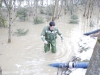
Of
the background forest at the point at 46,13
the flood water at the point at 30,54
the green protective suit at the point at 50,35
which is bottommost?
the flood water at the point at 30,54

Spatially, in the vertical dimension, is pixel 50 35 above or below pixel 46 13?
below

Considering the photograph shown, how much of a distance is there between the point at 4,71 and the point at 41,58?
54.9 inches

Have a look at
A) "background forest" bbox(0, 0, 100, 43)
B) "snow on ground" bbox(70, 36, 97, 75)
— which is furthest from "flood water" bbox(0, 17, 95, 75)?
"background forest" bbox(0, 0, 100, 43)

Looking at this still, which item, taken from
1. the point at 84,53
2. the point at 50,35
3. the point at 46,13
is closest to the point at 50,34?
the point at 50,35

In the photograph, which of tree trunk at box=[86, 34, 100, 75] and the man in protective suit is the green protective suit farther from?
tree trunk at box=[86, 34, 100, 75]

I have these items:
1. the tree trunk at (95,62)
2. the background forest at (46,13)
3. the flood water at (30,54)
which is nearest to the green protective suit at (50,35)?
the flood water at (30,54)

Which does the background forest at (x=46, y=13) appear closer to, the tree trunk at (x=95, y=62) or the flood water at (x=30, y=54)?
the flood water at (x=30, y=54)

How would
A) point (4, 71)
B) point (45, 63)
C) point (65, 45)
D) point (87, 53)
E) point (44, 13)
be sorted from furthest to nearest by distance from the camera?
point (44, 13) < point (65, 45) < point (87, 53) < point (45, 63) < point (4, 71)

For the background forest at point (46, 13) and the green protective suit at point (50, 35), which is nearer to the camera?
the green protective suit at point (50, 35)

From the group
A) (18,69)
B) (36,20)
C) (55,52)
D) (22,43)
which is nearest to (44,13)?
(36,20)

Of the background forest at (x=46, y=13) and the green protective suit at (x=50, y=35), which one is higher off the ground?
the background forest at (x=46, y=13)

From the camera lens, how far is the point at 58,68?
5234mm

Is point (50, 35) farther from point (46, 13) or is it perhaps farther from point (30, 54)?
point (46, 13)

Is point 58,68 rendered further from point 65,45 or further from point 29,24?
point 29,24
